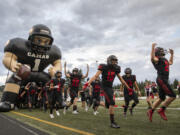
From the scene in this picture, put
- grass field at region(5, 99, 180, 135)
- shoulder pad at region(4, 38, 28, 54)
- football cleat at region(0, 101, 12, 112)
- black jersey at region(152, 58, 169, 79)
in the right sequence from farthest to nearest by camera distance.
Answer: shoulder pad at region(4, 38, 28, 54)
football cleat at region(0, 101, 12, 112)
black jersey at region(152, 58, 169, 79)
grass field at region(5, 99, 180, 135)

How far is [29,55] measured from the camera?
→ 9.33 m

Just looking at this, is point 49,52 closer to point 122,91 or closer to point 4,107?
point 4,107

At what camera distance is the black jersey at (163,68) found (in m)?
4.98

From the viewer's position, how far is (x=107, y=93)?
4.86m

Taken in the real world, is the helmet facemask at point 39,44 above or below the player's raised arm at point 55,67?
above

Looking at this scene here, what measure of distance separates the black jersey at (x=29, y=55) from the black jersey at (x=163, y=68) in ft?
20.8

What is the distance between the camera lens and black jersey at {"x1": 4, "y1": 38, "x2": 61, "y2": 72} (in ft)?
29.7

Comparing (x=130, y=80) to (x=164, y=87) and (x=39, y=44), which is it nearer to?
(x=164, y=87)

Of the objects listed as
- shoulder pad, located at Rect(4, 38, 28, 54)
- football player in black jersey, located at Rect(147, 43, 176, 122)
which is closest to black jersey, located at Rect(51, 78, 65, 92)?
shoulder pad, located at Rect(4, 38, 28, 54)

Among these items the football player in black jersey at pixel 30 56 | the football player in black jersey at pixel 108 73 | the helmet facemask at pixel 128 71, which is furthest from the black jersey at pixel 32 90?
the football player in black jersey at pixel 108 73

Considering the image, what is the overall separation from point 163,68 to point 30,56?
6.71 meters

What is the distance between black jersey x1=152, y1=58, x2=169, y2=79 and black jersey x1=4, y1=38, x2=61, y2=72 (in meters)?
6.35

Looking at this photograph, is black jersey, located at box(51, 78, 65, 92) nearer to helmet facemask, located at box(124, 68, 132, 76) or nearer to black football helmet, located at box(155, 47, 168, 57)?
helmet facemask, located at box(124, 68, 132, 76)

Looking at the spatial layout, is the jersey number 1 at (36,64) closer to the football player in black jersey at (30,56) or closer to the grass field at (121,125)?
the football player in black jersey at (30,56)
